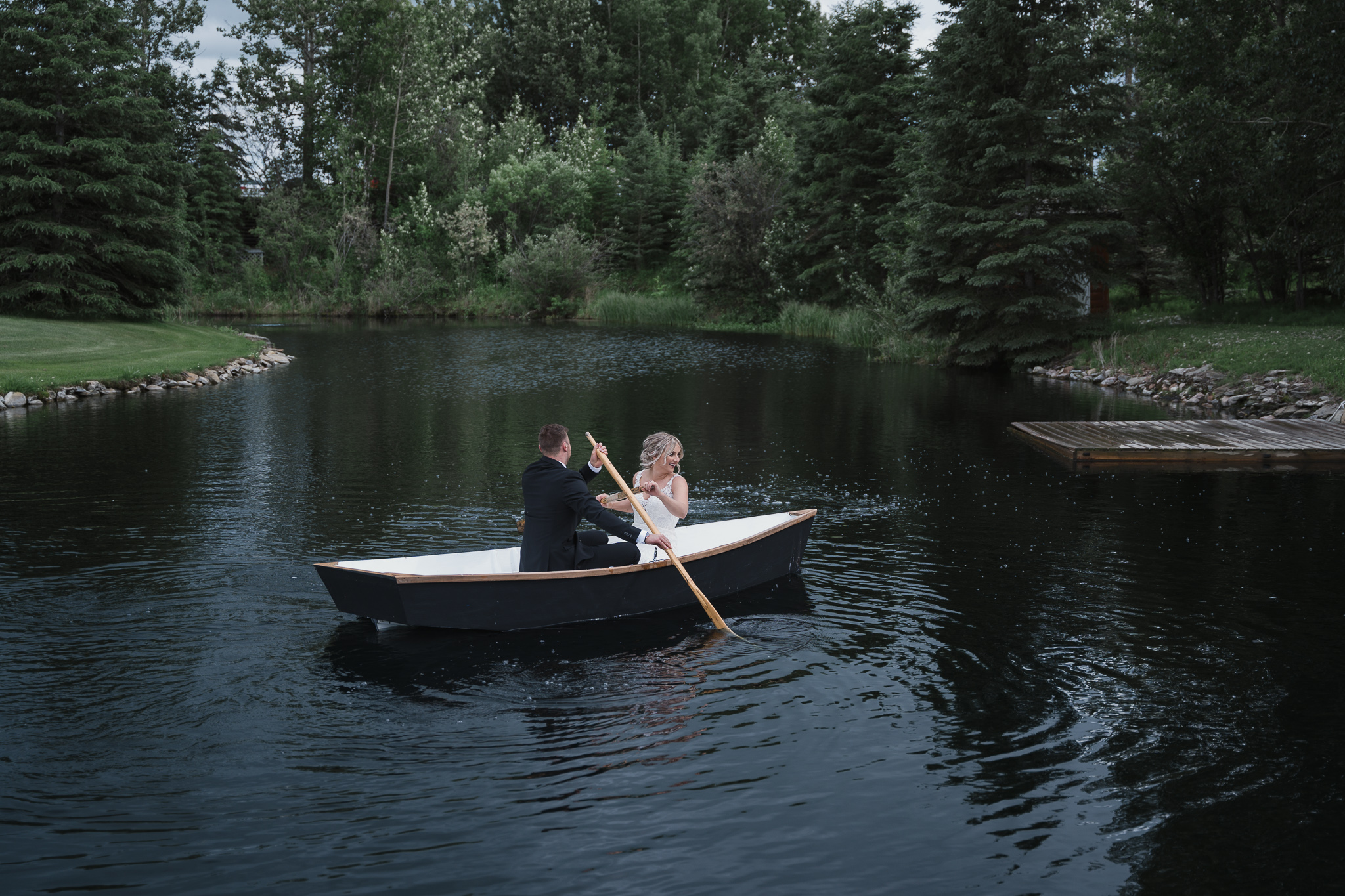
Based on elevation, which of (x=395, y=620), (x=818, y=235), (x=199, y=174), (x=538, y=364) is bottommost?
(x=395, y=620)

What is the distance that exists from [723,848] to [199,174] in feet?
195

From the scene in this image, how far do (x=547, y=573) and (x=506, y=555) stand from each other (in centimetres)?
111

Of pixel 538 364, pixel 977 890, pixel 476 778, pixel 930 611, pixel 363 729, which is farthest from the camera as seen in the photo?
pixel 538 364

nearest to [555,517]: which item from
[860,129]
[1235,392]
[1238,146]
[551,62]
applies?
[1235,392]

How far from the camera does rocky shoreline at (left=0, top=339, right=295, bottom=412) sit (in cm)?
2122

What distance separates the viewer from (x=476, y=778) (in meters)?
5.81

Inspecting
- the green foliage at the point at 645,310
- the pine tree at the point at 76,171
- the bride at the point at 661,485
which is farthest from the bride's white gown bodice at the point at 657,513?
the green foliage at the point at 645,310

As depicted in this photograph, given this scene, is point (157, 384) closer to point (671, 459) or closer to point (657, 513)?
point (657, 513)

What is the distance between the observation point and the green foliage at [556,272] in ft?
183

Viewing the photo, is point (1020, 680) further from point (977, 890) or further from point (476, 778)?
point (476, 778)

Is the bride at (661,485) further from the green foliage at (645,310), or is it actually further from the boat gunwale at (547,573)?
the green foliage at (645,310)

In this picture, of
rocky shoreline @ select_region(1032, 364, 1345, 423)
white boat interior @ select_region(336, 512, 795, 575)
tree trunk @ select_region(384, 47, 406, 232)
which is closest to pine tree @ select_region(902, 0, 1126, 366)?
rocky shoreline @ select_region(1032, 364, 1345, 423)

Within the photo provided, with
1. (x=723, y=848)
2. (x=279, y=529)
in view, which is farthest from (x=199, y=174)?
(x=723, y=848)

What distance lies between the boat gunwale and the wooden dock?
8839 millimetres
